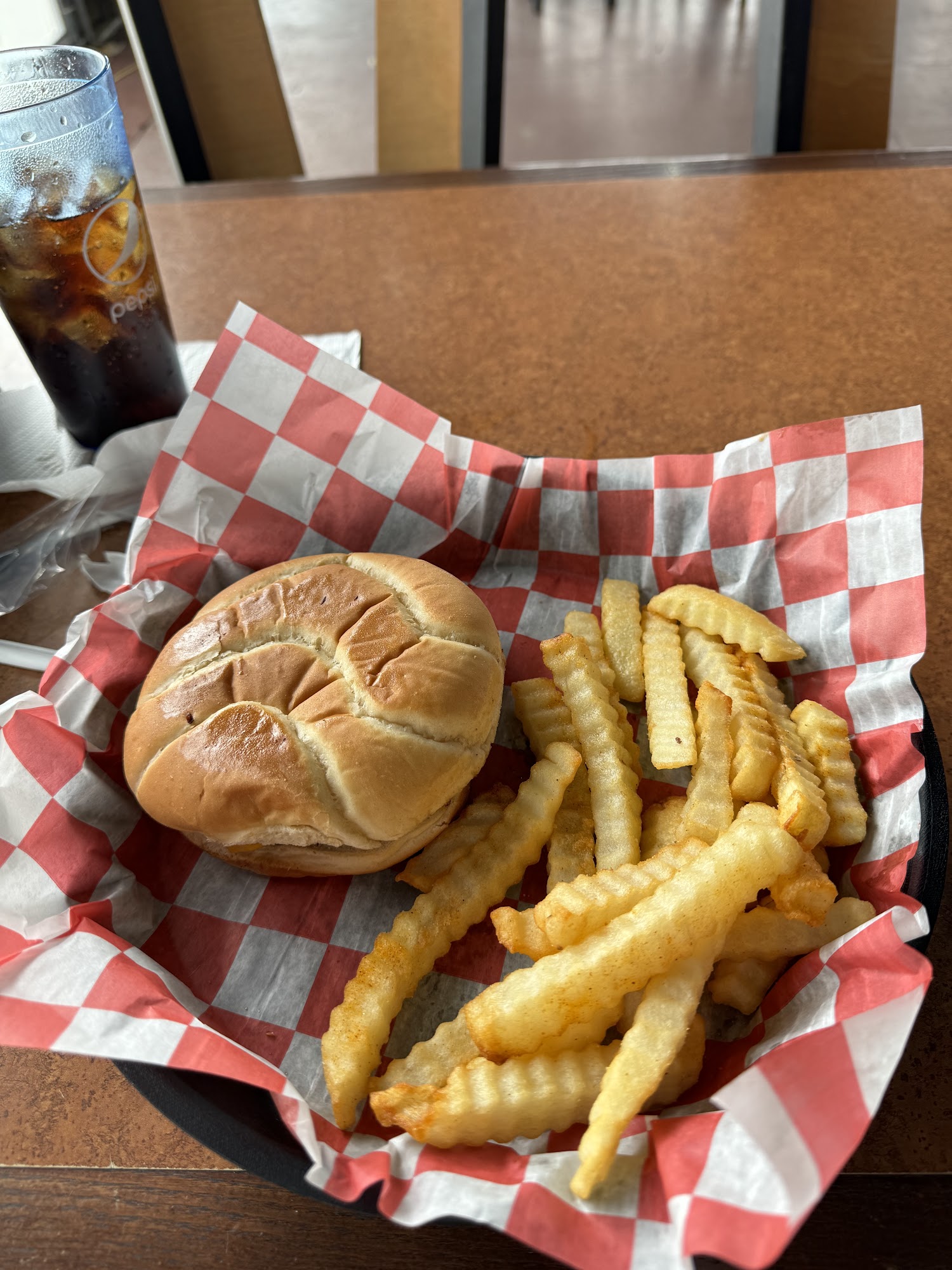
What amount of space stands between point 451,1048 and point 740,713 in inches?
24.1

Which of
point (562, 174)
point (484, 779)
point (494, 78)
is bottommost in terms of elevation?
point (484, 779)

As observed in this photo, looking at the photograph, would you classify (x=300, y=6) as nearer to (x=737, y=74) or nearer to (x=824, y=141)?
(x=737, y=74)

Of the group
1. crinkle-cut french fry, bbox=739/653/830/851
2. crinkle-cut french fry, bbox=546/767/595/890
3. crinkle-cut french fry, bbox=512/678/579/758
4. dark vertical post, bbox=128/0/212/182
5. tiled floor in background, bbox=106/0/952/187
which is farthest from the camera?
tiled floor in background, bbox=106/0/952/187

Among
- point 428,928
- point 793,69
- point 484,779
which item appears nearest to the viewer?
point 428,928

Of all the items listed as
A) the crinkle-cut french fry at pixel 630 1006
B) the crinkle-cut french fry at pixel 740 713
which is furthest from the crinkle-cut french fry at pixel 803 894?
the crinkle-cut french fry at pixel 630 1006

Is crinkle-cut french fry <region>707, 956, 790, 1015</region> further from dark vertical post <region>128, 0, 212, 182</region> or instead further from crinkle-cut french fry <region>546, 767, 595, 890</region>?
dark vertical post <region>128, 0, 212, 182</region>

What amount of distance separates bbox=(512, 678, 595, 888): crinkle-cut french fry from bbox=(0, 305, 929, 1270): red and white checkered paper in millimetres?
Answer: 136

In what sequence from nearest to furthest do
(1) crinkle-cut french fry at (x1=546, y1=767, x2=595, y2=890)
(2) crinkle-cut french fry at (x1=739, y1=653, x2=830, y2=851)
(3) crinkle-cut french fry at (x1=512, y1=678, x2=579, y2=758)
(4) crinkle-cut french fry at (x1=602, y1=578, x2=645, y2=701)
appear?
(2) crinkle-cut french fry at (x1=739, y1=653, x2=830, y2=851)
(1) crinkle-cut french fry at (x1=546, y1=767, x2=595, y2=890)
(3) crinkle-cut french fry at (x1=512, y1=678, x2=579, y2=758)
(4) crinkle-cut french fry at (x1=602, y1=578, x2=645, y2=701)

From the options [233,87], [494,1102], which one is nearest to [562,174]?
[233,87]

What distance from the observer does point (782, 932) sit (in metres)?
1.20

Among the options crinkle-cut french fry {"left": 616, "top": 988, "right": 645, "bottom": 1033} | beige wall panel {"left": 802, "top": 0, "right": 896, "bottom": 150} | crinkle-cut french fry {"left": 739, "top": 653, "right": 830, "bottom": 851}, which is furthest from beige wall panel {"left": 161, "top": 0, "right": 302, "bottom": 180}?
crinkle-cut french fry {"left": 616, "top": 988, "right": 645, "bottom": 1033}

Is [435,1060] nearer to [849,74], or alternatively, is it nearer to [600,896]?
[600,896]

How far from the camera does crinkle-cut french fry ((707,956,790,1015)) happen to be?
1231 millimetres

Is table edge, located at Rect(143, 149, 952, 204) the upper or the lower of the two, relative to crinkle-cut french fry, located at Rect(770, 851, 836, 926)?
upper
